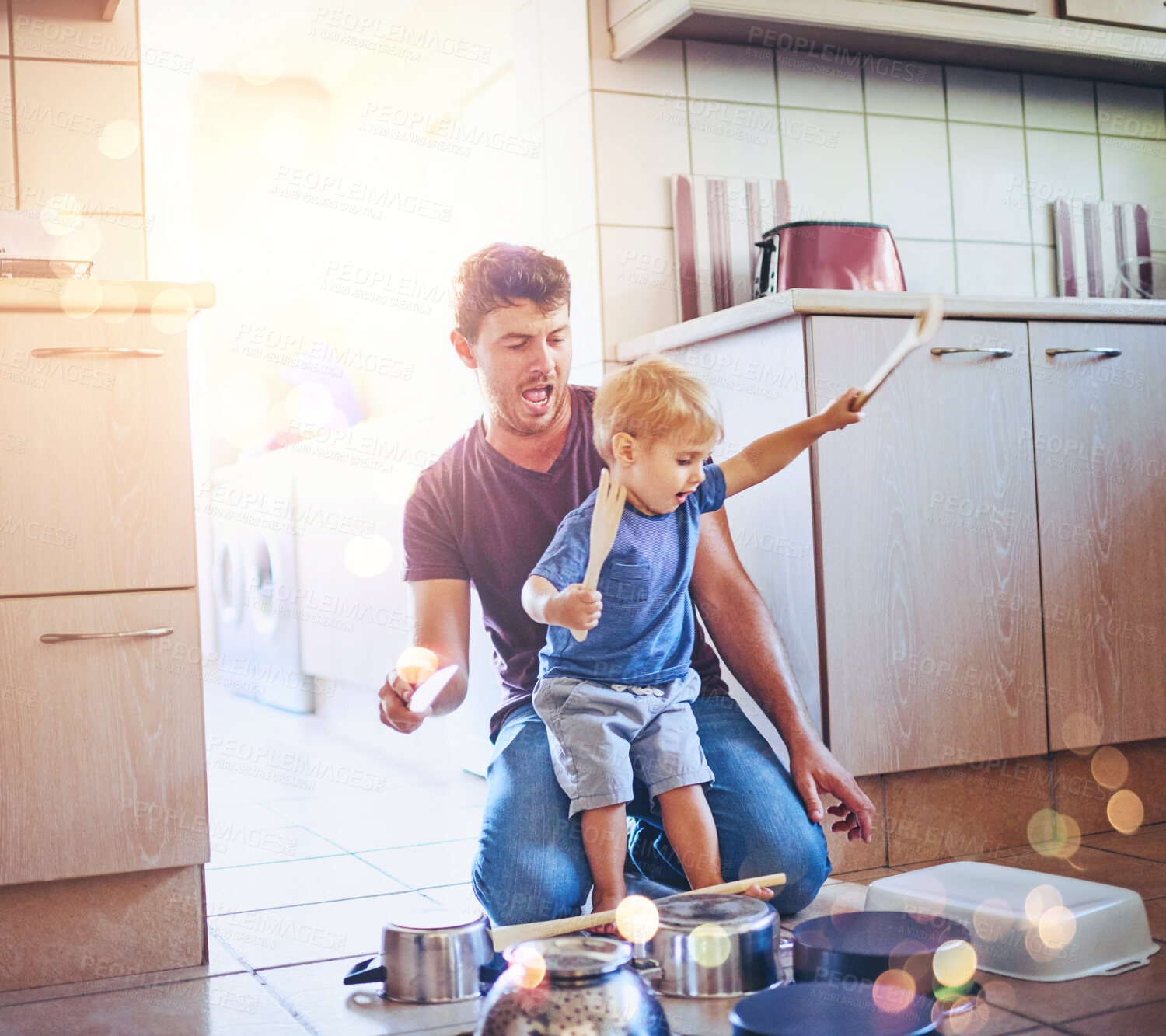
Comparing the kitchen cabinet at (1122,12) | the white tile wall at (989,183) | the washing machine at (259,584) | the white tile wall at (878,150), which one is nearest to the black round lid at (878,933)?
the white tile wall at (878,150)

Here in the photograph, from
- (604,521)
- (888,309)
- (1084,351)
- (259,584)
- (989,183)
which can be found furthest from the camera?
(259,584)

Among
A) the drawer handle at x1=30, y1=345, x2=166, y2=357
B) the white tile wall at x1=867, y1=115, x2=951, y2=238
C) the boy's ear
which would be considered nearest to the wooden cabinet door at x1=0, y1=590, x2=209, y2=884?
the drawer handle at x1=30, y1=345, x2=166, y2=357

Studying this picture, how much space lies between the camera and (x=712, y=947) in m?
1.23

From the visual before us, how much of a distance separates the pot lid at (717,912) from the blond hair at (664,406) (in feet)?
1.65

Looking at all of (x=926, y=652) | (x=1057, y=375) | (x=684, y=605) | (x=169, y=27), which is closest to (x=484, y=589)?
(x=684, y=605)

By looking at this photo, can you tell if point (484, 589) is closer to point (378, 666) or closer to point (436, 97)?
point (378, 666)

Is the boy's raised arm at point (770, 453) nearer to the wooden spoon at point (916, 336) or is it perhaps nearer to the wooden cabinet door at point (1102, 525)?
the wooden spoon at point (916, 336)

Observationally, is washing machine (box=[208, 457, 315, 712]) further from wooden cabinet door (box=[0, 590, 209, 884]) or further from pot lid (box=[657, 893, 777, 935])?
pot lid (box=[657, 893, 777, 935])

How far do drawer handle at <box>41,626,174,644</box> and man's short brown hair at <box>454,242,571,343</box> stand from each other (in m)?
0.55

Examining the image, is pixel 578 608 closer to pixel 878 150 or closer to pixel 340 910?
pixel 340 910

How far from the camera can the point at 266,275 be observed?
4.44 metres

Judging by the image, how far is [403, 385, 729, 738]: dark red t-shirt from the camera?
5.46 feet

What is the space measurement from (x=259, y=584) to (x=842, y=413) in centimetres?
280

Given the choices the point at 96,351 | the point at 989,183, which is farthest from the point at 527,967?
the point at 989,183
